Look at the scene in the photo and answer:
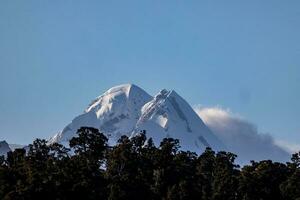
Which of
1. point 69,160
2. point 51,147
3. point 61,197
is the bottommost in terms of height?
point 61,197

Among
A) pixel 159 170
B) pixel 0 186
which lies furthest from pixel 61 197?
pixel 159 170

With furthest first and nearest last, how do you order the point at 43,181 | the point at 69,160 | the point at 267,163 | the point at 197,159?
1. the point at 197,159
2. the point at 267,163
3. the point at 69,160
4. the point at 43,181

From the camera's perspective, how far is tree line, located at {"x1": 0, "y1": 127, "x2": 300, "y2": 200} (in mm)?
104750

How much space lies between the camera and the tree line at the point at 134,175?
10475 centimetres

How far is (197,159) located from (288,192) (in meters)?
22.3

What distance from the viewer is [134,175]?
4670 inches

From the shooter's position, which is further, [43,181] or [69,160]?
[69,160]

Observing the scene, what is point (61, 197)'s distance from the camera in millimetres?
103062

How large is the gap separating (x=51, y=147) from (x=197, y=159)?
2843cm

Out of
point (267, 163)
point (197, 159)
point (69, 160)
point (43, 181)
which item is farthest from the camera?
point (197, 159)

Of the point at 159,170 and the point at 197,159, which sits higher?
the point at 197,159

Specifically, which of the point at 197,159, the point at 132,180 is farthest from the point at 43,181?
the point at 197,159

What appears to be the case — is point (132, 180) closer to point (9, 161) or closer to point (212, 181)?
point (212, 181)

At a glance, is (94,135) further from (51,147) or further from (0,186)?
Answer: (0,186)
